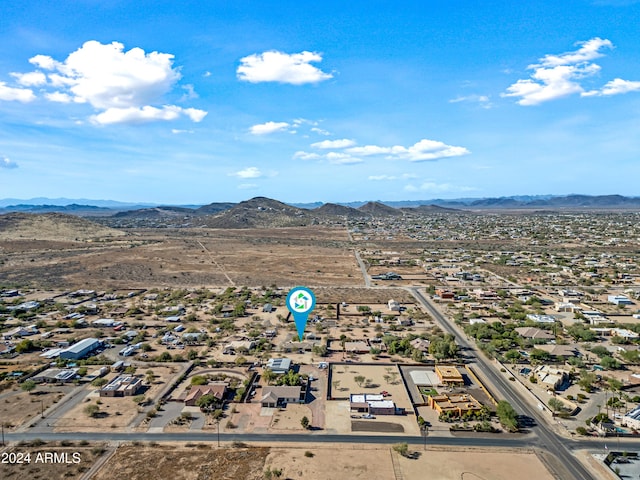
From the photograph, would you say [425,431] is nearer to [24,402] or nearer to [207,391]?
[207,391]

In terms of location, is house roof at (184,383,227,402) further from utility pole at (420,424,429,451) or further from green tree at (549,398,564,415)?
green tree at (549,398,564,415)

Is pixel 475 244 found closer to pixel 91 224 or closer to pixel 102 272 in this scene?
pixel 102 272

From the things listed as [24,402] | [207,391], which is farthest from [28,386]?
[207,391]

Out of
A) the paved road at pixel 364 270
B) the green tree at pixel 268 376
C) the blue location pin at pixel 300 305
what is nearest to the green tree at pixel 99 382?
the green tree at pixel 268 376

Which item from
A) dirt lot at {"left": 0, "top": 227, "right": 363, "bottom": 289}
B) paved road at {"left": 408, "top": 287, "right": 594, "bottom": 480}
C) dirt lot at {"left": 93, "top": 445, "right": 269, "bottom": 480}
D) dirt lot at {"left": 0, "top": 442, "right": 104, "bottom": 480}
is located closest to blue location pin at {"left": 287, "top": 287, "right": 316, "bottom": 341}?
dirt lot at {"left": 93, "top": 445, "right": 269, "bottom": 480}

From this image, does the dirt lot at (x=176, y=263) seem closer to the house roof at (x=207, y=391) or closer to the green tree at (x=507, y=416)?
the house roof at (x=207, y=391)
